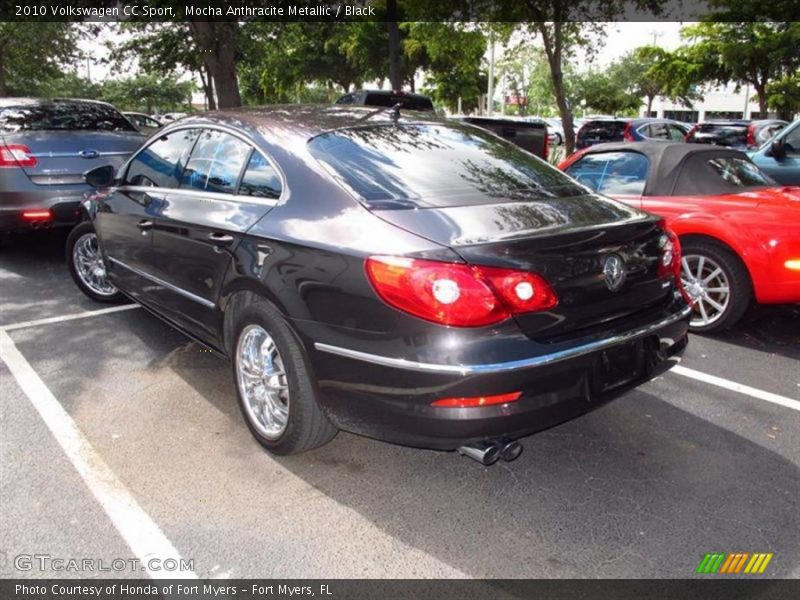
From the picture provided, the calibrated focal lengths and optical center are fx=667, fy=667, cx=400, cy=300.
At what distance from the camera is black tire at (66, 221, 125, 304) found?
5.62 meters

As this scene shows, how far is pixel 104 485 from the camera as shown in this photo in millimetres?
2984

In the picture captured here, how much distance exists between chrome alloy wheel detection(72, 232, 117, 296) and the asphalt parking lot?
4.80ft

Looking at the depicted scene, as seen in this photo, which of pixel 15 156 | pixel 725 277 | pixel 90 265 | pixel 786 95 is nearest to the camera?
pixel 725 277

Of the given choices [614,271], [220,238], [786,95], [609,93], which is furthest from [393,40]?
[609,93]

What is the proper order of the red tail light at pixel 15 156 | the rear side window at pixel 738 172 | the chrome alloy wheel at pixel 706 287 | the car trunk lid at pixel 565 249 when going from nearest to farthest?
the car trunk lid at pixel 565 249, the chrome alloy wheel at pixel 706 287, the rear side window at pixel 738 172, the red tail light at pixel 15 156

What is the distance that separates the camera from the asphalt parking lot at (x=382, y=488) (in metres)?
2.54

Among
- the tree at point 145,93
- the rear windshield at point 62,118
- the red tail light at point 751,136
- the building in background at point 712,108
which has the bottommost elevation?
the red tail light at point 751,136

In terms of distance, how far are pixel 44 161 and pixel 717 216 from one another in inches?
238

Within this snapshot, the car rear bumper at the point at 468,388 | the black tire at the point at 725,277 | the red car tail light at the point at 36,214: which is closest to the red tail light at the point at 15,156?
the red car tail light at the point at 36,214

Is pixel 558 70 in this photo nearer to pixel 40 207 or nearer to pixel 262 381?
pixel 40 207

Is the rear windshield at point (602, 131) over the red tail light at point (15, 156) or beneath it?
over

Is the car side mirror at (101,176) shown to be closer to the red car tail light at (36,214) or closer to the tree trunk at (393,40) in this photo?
the red car tail light at (36,214)

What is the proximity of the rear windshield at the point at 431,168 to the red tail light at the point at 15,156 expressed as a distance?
445 centimetres

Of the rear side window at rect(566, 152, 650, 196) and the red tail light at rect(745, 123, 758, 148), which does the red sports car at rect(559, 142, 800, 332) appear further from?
the red tail light at rect(745, 123, 758, 148)
